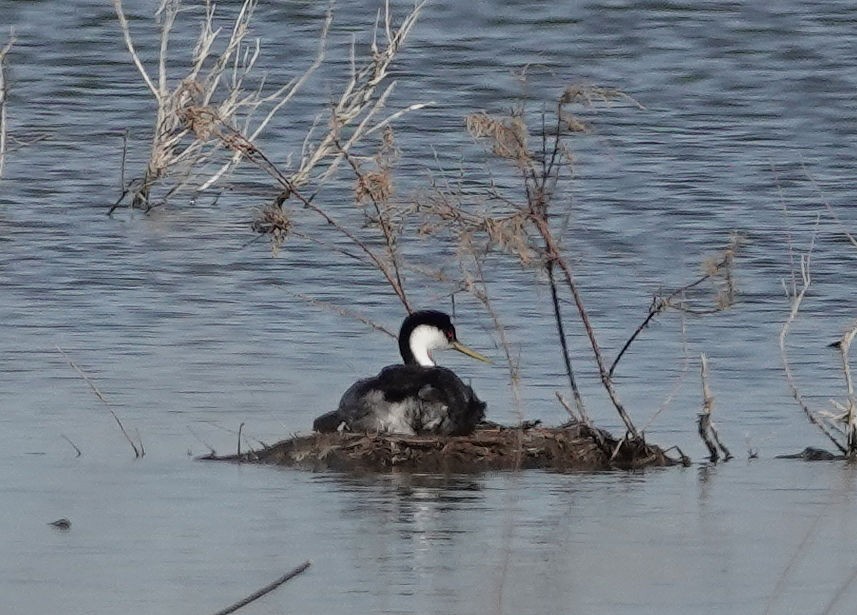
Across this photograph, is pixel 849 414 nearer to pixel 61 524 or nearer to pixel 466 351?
pixel 466 351

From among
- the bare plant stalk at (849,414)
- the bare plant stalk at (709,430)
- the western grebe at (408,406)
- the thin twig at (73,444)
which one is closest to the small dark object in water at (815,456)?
the bare plant stalk at (849,414)

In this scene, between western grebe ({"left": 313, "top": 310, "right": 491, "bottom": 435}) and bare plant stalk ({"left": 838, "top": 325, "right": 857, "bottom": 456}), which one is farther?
western grebe ({"left": 313, "top": 310, "right": 491, "bottom": 435})

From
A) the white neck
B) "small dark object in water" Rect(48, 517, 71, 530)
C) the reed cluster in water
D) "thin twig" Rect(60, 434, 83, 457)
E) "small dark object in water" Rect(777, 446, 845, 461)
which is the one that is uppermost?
the reed cluster in water

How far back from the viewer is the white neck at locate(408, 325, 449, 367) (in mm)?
11016

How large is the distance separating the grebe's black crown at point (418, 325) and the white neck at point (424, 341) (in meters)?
0.02

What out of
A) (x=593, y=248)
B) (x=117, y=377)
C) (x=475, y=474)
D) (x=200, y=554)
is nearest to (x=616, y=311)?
(x=593, y=248)

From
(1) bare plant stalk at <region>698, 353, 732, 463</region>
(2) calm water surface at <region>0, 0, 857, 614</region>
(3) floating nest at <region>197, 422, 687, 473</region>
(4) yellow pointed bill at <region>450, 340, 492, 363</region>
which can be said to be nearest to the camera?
(2) calm water surface at <region>0, 0, 857, 614</region>

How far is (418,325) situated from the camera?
11.1 m

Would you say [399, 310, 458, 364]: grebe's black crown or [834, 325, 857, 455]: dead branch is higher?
[399, 310, 458, 364]: grebe's black crown

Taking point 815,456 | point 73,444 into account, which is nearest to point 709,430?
point 815,456

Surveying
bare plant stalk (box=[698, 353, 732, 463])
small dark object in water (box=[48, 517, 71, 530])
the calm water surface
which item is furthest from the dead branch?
small dark object in water (box=[48, 517, 71, 530])

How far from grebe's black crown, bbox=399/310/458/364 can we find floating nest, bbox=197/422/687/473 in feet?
3.10

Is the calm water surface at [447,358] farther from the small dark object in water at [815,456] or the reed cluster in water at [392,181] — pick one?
the reed cluster in water at [392,181]

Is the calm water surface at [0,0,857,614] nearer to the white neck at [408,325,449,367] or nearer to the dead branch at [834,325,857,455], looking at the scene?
the dead branch at [834,325,857,455]
